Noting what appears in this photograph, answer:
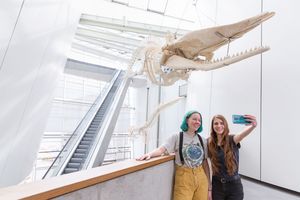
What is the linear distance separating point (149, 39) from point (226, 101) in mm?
2229

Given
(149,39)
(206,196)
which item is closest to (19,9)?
(206,196)

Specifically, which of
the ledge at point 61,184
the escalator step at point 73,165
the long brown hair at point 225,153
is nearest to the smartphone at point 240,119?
the long brown hair at point 225,153

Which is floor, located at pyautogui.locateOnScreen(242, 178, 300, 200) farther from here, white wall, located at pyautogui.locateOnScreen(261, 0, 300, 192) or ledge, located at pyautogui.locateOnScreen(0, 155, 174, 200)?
ledge, located at pyautogui.locateOnScreen(0, 155, 174, 200)

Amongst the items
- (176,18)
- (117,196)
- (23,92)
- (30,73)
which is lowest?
(117,196)

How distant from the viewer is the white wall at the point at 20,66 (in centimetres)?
246

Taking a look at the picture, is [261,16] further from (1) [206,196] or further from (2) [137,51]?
(2) [137,51]

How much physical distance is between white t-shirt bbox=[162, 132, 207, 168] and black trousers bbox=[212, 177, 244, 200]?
28 cm

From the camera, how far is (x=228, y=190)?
2.12 metres

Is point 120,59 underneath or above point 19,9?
above

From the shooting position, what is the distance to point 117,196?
4.87 ft

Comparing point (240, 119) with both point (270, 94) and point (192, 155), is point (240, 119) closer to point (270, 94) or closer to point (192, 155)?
point (192, 155)

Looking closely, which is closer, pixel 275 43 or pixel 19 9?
pixel 19 9

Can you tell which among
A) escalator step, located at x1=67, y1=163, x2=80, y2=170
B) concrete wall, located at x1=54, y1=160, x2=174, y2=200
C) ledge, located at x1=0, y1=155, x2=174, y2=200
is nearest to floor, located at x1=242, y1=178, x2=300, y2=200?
concrete wall, located at x1=54, y1=160, x2=174, y2=200

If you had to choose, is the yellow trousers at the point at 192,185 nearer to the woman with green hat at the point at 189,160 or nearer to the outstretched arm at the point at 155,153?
the woman with green hat at the point at 189,160
